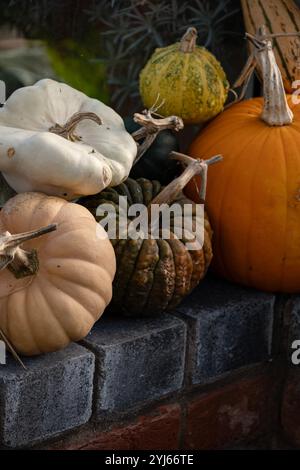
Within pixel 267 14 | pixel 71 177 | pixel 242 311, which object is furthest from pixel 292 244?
pixel 267 14

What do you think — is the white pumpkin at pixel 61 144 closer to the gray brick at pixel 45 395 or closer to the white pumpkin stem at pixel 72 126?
the white pumpkin stem at pixel 72 126

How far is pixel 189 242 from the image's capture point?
2.17 meters

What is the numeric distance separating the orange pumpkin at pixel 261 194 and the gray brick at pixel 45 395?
584mm

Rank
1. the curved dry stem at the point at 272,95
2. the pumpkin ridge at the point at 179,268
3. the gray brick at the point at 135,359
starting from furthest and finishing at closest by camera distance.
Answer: the curved dry stem at the point at 272,95 < the pumpkin ridge at the point at 179,268 < the gray brick at the point at 135,359

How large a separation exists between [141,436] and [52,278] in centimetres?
51

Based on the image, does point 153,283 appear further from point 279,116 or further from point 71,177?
point 279,116

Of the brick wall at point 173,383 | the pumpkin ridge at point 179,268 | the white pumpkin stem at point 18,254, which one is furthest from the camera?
the pumpkin ridge at point 179,268

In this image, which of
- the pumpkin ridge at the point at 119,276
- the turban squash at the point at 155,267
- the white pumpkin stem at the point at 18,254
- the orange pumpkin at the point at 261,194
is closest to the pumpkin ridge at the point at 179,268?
the turban squash at the point at 155,267

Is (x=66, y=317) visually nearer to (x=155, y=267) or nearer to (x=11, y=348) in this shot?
(x=11, y=348)

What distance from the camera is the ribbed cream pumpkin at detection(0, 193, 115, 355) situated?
6.14 feet

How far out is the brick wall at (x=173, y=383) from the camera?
1904mm

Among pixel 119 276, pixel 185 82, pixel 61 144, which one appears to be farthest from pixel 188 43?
pixel 119 276

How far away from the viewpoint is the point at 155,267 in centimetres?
210

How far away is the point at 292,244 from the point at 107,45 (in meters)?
1.05
